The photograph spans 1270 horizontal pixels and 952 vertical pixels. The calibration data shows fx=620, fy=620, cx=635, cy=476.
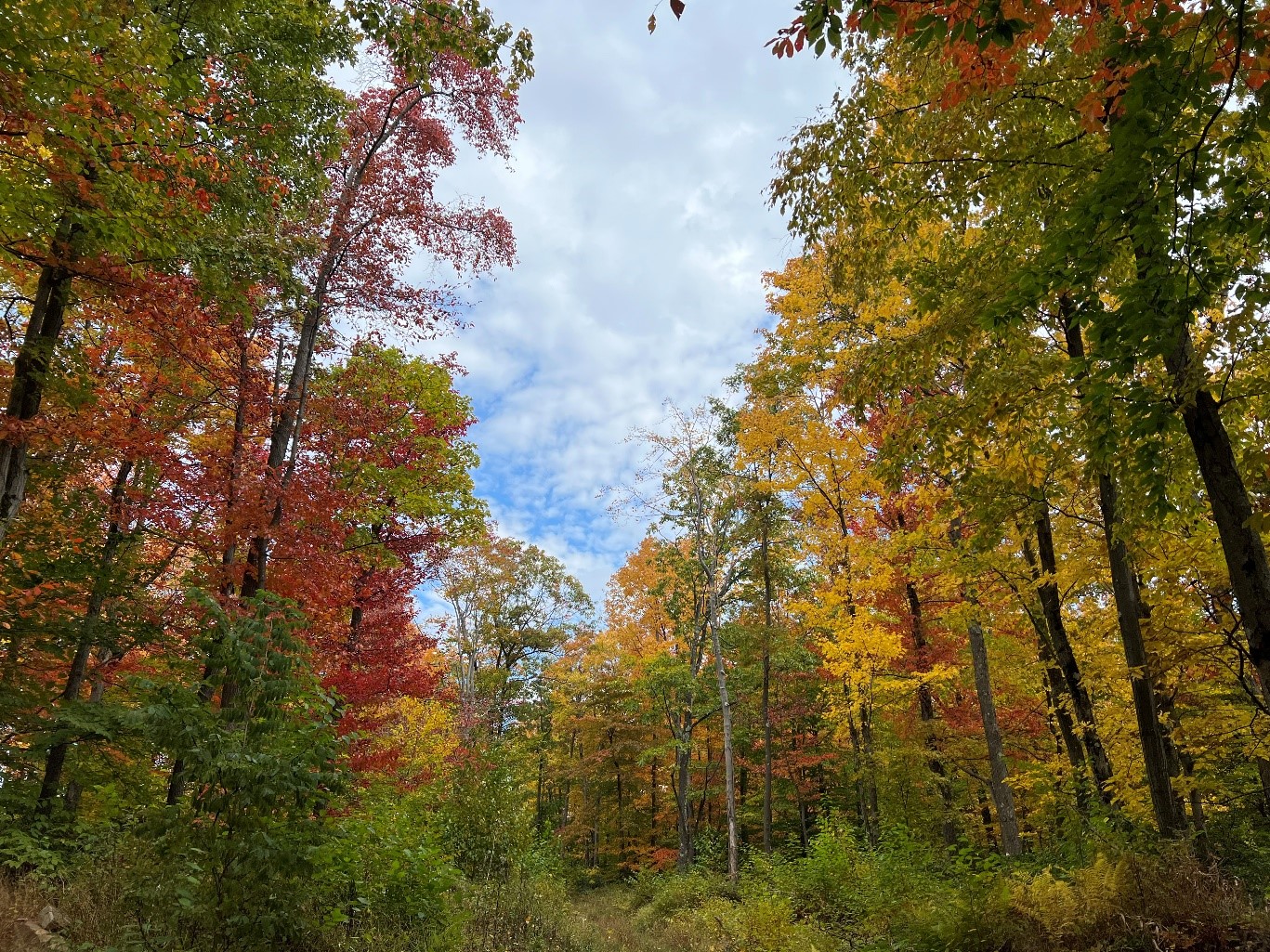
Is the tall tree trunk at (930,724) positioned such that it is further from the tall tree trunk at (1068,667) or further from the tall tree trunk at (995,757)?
the tall tree trunk at (1068,667)

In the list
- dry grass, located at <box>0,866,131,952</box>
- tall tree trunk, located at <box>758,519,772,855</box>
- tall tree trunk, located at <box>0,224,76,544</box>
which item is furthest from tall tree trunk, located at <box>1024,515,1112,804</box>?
tall tree trunk, located at <box>0,224,76,544</box>

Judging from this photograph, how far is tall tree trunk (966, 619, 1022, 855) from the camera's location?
9695 mm

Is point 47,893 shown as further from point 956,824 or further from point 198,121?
point 956,824

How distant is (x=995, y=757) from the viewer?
996cm

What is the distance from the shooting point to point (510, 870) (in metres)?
9.29

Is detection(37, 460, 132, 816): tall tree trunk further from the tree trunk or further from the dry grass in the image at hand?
the tree trunk

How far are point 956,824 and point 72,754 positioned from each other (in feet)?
56.4

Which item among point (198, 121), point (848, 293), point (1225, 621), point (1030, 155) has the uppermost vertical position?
point (198, 121)

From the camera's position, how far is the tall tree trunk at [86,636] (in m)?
8.57

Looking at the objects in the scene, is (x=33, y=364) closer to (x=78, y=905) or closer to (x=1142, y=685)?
(x=78, y=905)

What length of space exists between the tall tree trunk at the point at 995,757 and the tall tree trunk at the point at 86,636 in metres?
12.6

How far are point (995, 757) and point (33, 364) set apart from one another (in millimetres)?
14183

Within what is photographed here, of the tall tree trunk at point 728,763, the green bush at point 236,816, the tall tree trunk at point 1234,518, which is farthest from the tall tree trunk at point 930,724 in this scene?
the green bush at point 236,816

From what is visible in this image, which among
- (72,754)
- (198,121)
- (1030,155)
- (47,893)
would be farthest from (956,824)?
(198,121)
